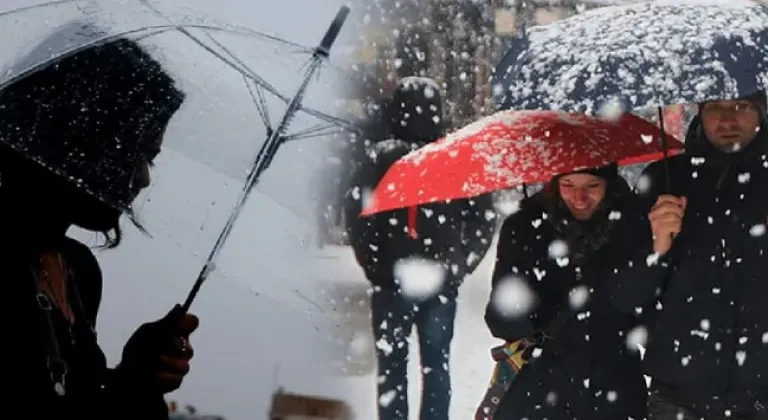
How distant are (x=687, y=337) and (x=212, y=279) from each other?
1.15 meters

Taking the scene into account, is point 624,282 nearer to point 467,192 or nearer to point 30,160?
point 467,192

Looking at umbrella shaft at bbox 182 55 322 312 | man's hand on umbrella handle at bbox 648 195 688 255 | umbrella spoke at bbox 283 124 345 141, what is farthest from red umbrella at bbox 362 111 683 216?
umbrella shaft at bbox 182 55 322 312

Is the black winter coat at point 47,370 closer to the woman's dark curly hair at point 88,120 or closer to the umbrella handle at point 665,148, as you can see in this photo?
the woman's dark curly hair at point 88,120

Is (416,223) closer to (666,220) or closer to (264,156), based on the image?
(666,220)

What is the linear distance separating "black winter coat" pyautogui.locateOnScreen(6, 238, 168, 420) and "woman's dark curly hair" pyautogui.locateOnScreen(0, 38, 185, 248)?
0.15 m

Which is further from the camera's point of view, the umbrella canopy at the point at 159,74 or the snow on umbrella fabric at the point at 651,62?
the snow on umbrella fabric at the point at 651,62

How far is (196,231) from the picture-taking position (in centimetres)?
200

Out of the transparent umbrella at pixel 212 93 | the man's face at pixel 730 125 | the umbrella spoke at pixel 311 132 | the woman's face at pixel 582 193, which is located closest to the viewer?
the transparent umbrella at pixel 212 93

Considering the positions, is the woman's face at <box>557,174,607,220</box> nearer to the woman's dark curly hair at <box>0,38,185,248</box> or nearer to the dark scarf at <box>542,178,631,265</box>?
the dark scarf at <box>542,178,631,265</box>

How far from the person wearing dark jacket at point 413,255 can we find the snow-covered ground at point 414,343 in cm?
2

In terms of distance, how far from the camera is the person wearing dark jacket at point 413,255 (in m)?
2.53

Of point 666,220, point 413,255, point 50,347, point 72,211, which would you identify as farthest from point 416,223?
point 50,347

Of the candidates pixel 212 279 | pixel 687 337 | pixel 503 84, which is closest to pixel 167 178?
pixel 212 279

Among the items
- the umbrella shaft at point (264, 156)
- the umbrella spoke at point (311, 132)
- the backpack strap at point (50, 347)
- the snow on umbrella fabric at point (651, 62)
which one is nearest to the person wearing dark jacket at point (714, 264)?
the snow on umbrella fabric at point (651, 62)
